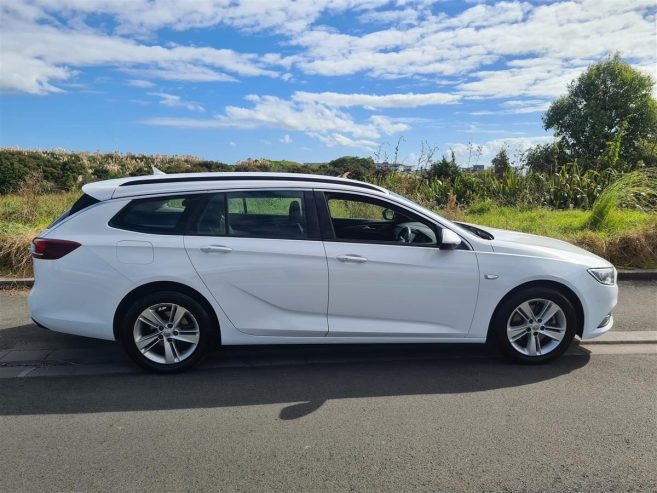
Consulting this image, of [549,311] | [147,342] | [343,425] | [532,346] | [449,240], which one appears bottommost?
[343,425]

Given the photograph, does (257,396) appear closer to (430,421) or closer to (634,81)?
(430,421)

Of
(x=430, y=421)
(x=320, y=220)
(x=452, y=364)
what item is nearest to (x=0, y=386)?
(x=320, y=220)

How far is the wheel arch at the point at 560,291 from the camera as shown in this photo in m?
4.49

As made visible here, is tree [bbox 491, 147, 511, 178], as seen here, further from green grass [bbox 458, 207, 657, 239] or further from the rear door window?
the rear door window

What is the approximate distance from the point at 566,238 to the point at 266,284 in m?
6.40

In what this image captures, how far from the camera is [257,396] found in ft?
13.2

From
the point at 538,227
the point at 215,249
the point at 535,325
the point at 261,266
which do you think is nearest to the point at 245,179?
the point at 215,249

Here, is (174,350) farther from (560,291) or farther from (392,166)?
(392,166)

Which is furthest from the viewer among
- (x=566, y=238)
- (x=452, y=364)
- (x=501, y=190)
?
(x=501, y=190)

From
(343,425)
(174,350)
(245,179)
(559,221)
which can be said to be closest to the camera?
(343,425)

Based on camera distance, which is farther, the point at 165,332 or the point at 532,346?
the point at 532,346

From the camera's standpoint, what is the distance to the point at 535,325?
4543 mm

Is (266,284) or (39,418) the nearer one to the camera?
(39,418)

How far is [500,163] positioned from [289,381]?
12.4 meters
